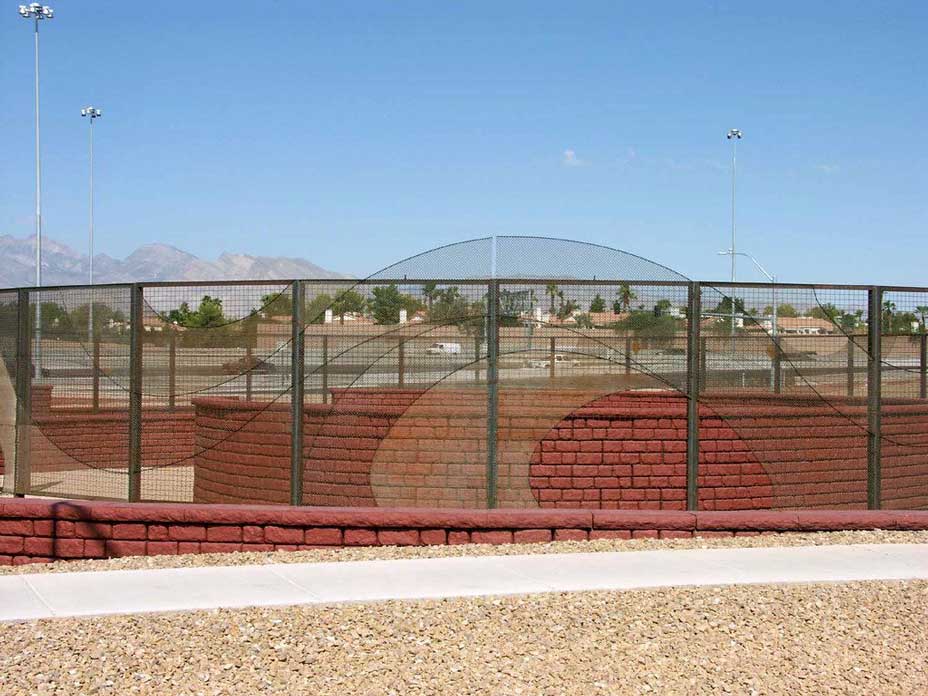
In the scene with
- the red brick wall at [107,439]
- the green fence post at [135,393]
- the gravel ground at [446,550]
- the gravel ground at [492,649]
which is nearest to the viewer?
the gravel ground at [492,649]

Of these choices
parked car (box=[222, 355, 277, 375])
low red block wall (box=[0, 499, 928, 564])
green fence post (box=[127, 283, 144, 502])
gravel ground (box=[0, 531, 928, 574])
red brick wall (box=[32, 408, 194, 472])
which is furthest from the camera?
red brick wall (box=[32, 408, 194, 472])

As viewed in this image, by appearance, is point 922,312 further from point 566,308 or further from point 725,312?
point 566,308

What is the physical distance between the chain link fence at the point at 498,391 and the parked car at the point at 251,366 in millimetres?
15

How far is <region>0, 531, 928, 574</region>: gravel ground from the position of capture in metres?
8.62

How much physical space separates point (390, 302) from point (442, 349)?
0.57 meters

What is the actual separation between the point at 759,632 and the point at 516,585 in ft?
5.22

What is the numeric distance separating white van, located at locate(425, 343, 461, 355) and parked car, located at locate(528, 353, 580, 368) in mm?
624

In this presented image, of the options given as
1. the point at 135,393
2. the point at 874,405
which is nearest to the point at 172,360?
the point at 135,393

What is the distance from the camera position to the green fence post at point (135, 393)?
10.0 meters

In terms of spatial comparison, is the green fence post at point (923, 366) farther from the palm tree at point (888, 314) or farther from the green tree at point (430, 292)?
the green tree at point (430, 292)

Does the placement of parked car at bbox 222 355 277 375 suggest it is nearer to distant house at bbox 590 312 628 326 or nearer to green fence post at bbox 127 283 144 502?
green fence post at bbox 127 283 144 502

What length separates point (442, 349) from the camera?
9.56 meters

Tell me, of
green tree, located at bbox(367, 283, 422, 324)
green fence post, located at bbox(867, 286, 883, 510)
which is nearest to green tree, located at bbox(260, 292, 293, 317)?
green tree, located at bbox(367, 283, 422, 324)

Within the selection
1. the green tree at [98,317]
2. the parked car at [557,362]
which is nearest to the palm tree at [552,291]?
the parked car at [557,362]
